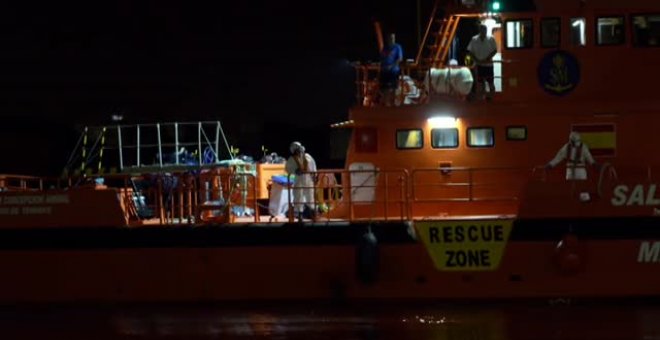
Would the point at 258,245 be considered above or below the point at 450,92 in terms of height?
below

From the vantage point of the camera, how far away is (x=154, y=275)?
12.1 metres

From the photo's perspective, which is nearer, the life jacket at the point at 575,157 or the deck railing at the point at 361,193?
the life jacket at the point at 575,157

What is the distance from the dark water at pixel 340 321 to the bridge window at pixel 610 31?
378 cm

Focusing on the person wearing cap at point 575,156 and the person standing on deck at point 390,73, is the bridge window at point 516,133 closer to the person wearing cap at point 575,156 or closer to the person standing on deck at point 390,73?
the person wearing cap at point 575,156

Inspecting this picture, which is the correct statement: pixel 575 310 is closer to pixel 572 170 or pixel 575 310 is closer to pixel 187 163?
pixel 572 170

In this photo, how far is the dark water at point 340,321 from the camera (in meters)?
10.1

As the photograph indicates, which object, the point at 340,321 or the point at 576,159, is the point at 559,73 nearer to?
the point at 576,159

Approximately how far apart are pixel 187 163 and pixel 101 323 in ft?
8.81

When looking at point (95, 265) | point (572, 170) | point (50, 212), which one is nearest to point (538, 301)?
point (572, 170)

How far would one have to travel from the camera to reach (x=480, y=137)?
12.4 metres

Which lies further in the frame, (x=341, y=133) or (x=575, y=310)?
(x=341, y=133)

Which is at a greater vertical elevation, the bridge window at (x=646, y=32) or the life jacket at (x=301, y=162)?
the bridge window at (x=646, y=32)

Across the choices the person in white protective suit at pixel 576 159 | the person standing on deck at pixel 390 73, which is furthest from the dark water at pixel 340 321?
the person standing on deck at pixel 390 73

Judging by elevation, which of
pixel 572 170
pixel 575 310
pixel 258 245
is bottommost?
pixel 575 310
